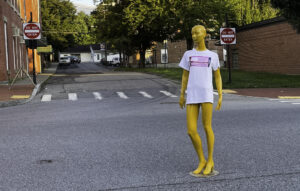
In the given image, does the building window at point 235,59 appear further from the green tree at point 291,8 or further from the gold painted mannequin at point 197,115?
the gold painted mannequin at point 197,115

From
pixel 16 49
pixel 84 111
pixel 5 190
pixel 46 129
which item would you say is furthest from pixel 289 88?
pixel 16 49

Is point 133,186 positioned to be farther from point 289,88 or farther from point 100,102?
point 289,88

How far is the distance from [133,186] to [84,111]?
7.66 m

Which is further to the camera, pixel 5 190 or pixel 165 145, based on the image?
pixel 165 145

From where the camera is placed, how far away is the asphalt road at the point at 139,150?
193 inches

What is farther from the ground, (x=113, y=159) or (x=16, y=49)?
(x=16, y=49)

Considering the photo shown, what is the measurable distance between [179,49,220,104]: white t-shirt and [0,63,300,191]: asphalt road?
965 millimetres

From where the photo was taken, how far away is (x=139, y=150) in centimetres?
661

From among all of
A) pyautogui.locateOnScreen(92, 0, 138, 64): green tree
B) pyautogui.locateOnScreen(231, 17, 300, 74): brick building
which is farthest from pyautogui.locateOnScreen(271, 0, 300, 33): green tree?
pyautogui.locateOnScreen(92, 0, 138, 64): green tree

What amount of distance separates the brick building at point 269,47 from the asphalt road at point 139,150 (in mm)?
20329

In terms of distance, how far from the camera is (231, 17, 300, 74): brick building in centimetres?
3109

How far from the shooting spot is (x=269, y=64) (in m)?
34.7

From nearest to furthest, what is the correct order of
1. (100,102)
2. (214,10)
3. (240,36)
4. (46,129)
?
(46,129) < (100,102) < (214,10) < (240,36)

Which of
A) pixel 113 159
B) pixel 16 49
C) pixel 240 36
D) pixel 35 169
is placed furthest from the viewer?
pixel 240 36
